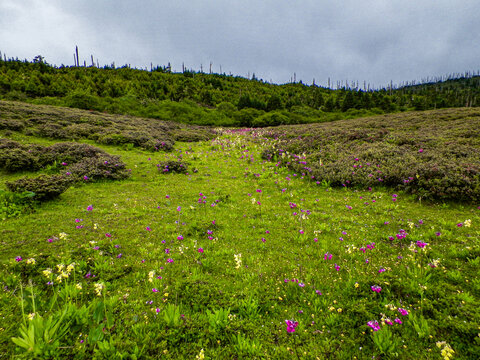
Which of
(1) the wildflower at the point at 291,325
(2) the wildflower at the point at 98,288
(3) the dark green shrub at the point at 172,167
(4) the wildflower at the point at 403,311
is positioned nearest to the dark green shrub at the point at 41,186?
(3) the dark green shrub at the point at 172,167

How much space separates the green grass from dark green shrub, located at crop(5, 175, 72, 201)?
0.44 m

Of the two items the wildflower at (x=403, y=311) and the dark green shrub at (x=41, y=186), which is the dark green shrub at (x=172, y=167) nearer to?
the dark green shrub at (x=41, y=186)

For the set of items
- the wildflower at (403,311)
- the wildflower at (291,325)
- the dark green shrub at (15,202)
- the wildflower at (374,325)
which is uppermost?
the dark green shrub at (15,202)

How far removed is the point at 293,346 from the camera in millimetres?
2887

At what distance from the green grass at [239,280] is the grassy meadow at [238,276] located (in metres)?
0.02

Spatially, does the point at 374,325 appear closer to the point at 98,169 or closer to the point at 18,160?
the point at 98,169

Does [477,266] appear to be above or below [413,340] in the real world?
above

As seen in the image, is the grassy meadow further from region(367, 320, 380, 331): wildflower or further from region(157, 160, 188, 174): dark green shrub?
region(157, 160, 188, 174): dark green shrub

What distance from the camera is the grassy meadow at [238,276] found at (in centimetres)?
278

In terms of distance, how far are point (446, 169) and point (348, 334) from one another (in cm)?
970

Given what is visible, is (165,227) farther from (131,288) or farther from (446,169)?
(446,169)

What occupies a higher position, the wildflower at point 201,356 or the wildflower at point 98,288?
the wildflower at point 98,288

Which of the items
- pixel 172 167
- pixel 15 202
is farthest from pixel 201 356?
pixel 172 167

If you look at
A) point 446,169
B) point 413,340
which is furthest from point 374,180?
point 413,340
